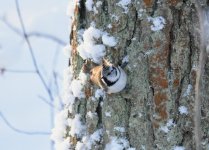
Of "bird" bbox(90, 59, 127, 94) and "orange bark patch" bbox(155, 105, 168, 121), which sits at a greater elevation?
"bird" bbox(90, 59, 127, 94)

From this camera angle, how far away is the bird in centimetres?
116

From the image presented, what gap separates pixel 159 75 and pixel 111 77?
3.9 inches

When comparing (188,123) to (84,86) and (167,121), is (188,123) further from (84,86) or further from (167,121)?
(84,86)

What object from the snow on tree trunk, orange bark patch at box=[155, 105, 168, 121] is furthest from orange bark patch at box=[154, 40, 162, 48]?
orange bark patch at box=[155, 105, 168, 121]

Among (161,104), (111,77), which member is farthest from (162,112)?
(111,77)

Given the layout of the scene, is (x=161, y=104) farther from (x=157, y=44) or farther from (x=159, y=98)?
(x=157, y=44)

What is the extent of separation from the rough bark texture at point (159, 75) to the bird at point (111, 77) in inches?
0.7

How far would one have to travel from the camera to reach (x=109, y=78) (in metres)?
1.17

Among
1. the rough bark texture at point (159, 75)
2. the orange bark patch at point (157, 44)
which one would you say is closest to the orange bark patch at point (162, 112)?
the rough bark texture at point (159, 75)

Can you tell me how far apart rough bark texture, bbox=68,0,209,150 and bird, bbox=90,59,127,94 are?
0.06 feet

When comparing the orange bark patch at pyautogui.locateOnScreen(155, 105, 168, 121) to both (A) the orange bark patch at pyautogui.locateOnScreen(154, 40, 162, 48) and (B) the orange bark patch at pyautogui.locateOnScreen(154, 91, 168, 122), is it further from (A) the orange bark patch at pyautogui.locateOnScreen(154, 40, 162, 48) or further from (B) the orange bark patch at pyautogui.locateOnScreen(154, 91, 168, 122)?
(A) the orange bark patch at pyautogui.locateOnScreen(154, 40, 162, 48)

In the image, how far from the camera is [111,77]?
1165mm

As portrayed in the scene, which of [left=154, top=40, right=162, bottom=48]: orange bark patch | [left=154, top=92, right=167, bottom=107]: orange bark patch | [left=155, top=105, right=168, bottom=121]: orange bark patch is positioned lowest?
[left=155, top=105, right=168, bottom=121]: orange bark patch

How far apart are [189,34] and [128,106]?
0.19m
